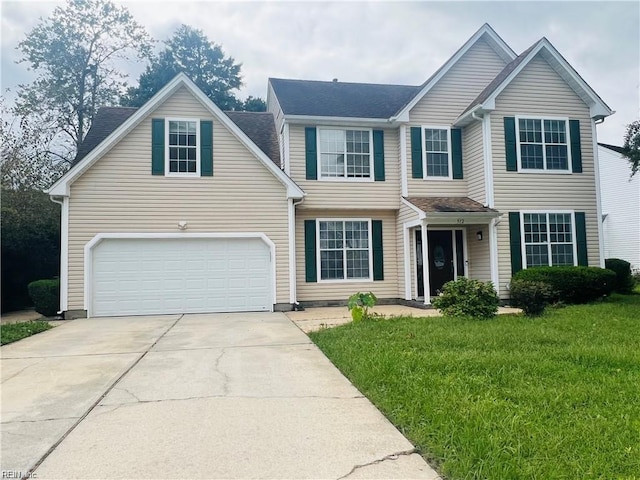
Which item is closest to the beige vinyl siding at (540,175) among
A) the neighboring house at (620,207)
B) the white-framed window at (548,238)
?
the white-framed window at (548,238)

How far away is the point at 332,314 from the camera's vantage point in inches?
458

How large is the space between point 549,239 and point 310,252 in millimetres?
7276

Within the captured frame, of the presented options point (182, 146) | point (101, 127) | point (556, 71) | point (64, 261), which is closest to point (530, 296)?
point (556, 71)

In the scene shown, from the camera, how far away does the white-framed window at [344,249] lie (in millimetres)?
13844

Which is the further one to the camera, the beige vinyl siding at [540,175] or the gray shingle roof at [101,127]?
the gray shingle roof at [101,127]

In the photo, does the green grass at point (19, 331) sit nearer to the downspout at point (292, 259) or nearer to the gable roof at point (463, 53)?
the downspout at point (292, 259)

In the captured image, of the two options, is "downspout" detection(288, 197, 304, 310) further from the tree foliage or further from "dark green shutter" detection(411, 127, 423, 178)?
the tree foliage

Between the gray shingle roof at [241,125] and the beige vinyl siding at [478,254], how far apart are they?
6.70m

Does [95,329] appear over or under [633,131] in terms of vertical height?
under

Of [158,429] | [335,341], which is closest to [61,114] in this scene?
[335,341]

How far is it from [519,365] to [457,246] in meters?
9.21

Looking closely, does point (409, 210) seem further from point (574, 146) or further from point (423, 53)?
point (423, 53)

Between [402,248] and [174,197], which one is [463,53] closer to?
[402,248]

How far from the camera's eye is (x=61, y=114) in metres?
24.2
